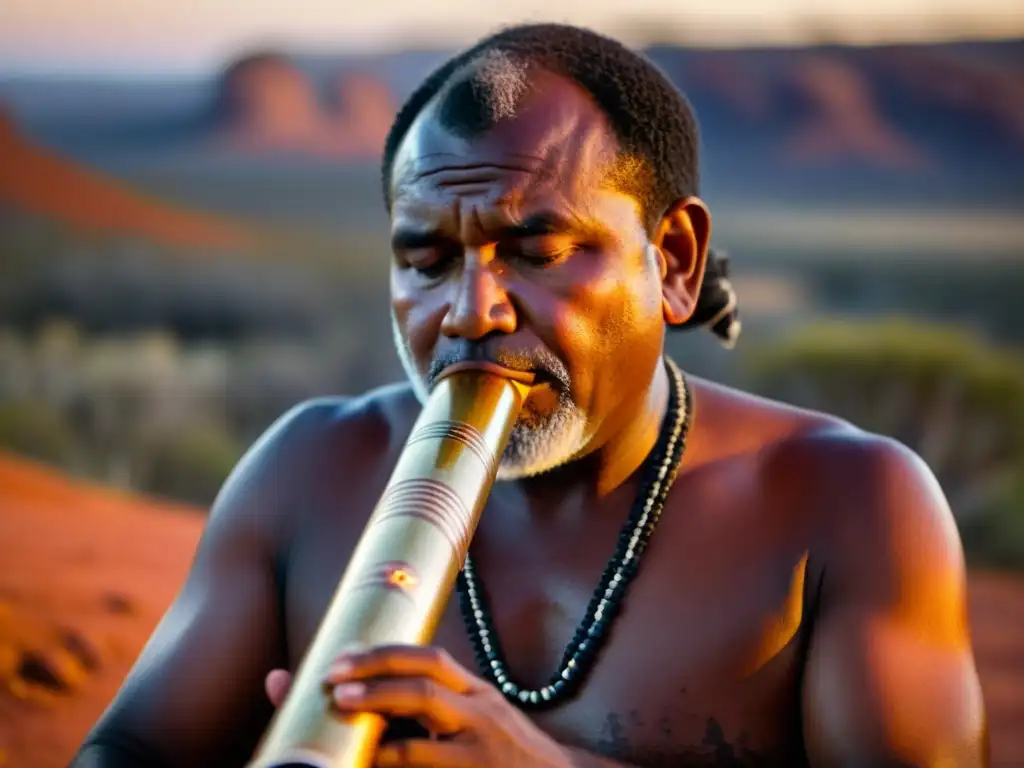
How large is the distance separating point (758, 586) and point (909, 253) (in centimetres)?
323

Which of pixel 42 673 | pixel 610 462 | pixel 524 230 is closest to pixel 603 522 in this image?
pixel 610 462

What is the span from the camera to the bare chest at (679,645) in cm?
161

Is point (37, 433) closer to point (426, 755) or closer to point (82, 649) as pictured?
point (82, 649)

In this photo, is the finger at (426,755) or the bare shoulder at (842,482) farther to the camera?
the bare shoulder at (842,482)

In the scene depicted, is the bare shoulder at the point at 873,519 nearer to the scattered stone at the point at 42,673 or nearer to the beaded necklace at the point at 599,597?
the beaded necklace at the point at 599,597

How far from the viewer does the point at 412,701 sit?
3.79 ft

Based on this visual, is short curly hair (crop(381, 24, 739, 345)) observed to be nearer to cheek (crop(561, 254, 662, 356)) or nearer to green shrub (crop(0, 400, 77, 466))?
cheek (crop(561, 254, 662, 356))

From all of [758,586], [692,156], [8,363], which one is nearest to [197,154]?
[8,363]

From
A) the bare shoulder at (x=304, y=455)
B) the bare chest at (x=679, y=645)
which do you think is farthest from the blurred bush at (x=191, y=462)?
the bare chest at (x=679, y=645)

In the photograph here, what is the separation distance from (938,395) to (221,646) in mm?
3489

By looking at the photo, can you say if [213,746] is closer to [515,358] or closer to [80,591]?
[515,358]

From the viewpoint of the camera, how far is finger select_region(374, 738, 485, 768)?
116 centimetres

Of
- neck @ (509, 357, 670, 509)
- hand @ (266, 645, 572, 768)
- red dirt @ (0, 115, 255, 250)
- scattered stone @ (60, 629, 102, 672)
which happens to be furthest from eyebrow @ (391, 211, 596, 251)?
red dirt @ (0, 115, 255, 250)

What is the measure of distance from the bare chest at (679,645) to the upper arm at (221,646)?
10 cm
